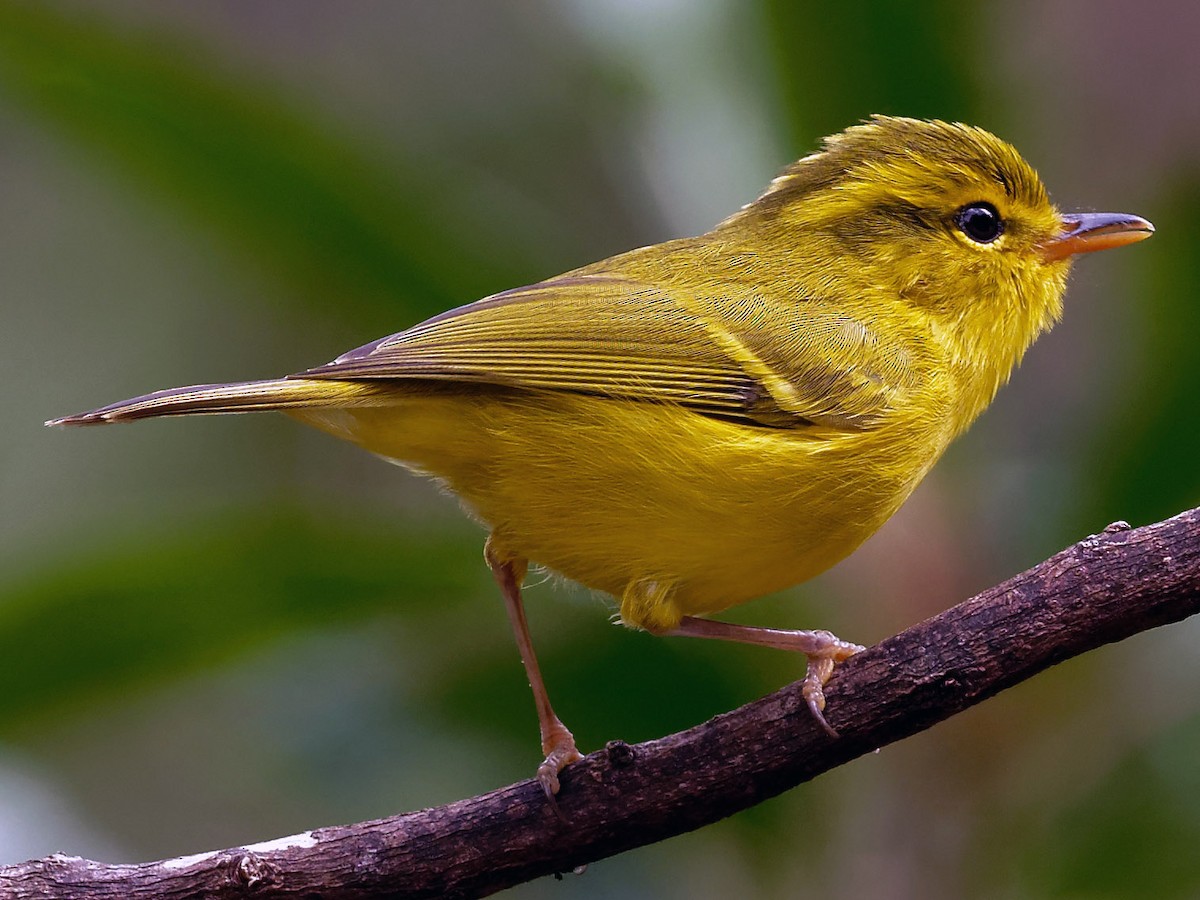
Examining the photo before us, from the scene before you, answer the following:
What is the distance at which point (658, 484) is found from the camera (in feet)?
10.7

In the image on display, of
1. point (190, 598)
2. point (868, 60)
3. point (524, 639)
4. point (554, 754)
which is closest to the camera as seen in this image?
point (554, 754)

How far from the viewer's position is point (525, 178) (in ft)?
17.9

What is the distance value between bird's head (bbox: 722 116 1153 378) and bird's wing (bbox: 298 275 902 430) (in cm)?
27

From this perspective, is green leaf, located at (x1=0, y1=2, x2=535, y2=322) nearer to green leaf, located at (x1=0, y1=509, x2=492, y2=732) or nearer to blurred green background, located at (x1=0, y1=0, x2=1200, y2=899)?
blurred green background, located at (x1=0, y1=0, x2=1200, y2=899)

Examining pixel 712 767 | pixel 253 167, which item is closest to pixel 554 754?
pixel 712 767

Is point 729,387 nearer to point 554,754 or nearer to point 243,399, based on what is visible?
point 554,754

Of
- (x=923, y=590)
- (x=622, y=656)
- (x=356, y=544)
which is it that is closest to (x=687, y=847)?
(x=622, y=656)

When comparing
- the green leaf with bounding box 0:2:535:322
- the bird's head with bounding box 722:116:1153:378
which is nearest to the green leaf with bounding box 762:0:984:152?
the bird's head with bounding box 722:116:1153:378

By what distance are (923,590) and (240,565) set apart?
77.0 inches

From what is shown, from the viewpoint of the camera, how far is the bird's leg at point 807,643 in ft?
9.49

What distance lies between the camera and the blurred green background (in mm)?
3678

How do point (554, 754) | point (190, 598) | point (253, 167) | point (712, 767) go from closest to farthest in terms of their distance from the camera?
point (712, 767), point (554, 754), point (190, 598), point (253, 167)

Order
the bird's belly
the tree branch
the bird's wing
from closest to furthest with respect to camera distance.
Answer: the tree branch
the bird's belly
the bird's wing

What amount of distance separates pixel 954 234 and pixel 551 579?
58.2 inches
